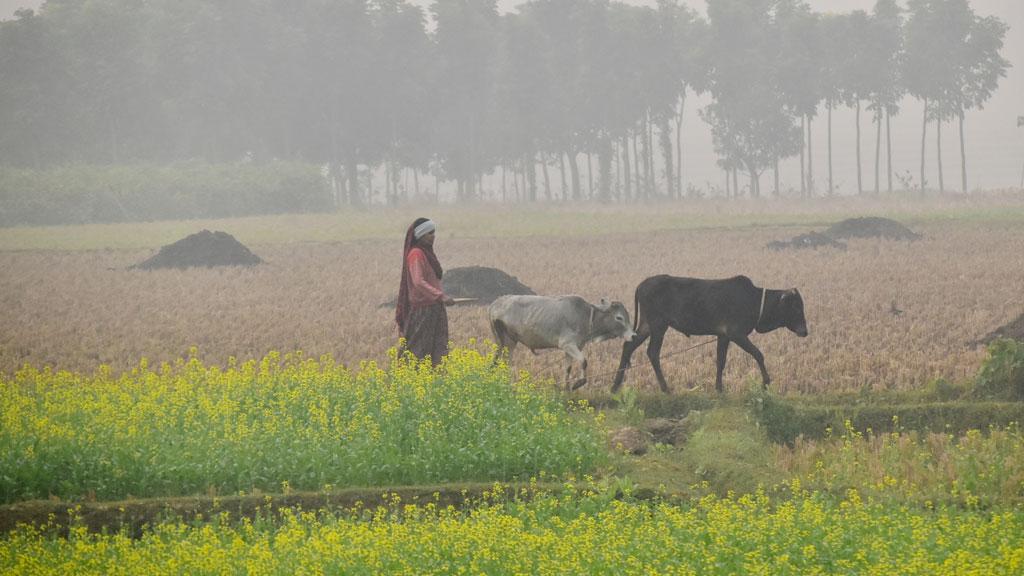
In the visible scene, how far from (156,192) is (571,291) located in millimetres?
40393

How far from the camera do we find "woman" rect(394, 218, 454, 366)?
14828mm

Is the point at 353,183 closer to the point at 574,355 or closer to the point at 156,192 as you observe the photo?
the point at 156,192

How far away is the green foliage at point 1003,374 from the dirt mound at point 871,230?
21.9 m

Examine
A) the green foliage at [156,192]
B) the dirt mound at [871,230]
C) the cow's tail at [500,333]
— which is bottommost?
the cow's tail at [500,333]

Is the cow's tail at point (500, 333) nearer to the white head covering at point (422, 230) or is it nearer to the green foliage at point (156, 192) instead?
the white head covering at point (422, 230)

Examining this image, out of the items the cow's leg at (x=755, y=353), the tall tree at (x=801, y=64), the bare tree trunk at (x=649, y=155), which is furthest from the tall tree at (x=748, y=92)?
the cow's leg at (x=755, y=353)

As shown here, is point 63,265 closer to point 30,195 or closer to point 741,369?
point 30,195

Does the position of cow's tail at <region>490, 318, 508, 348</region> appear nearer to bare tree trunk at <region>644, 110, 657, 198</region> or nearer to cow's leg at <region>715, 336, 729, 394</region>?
cow's leg at <region>715, 336, 729, 394</region>

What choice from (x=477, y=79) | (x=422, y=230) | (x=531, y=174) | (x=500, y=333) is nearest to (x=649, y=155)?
(x=531, y=174)

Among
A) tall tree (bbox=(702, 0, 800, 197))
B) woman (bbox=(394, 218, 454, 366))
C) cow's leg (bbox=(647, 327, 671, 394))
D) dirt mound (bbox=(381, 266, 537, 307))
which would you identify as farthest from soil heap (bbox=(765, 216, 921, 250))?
tall tree (bbox=(702, 0, 800, 197))

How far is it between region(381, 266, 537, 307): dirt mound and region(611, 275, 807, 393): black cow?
8.88 metres

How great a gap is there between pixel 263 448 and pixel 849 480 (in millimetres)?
5693

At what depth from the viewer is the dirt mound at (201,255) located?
112ft

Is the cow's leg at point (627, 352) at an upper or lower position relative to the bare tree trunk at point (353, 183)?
lower
